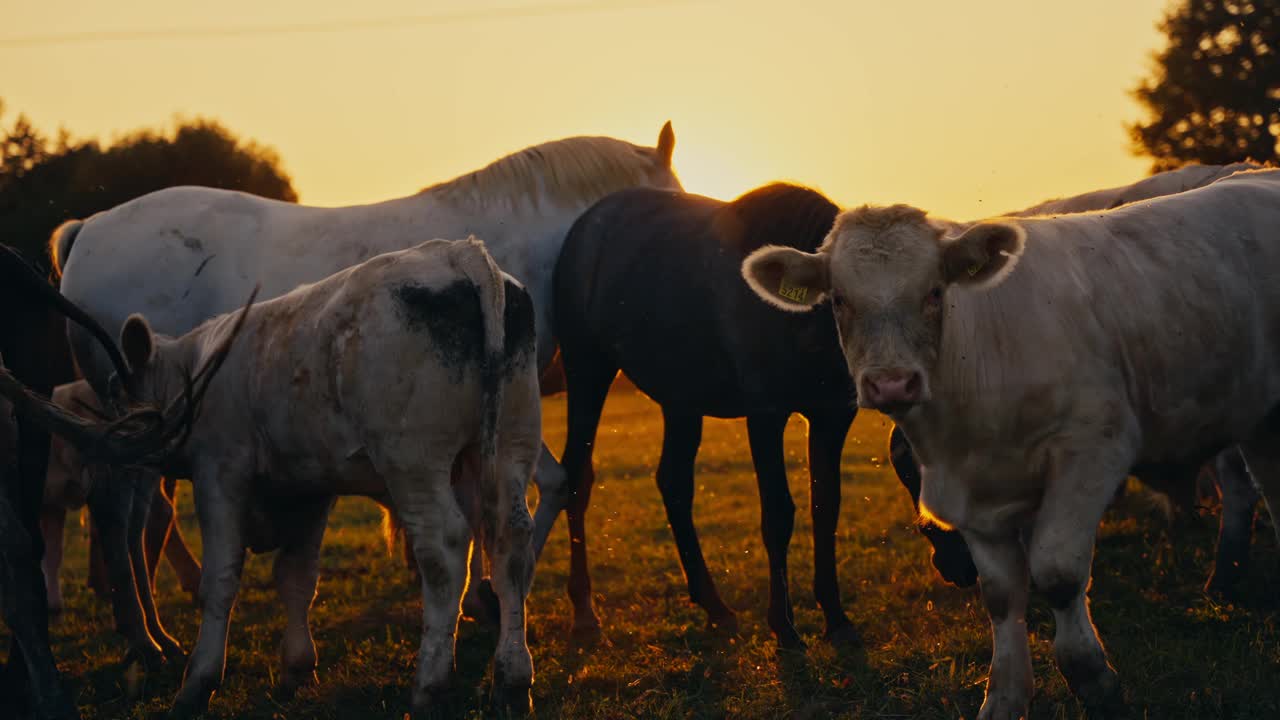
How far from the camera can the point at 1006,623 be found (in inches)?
178

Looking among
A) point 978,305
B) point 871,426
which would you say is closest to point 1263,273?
point 978,305

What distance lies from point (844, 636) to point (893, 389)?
8.09 feet

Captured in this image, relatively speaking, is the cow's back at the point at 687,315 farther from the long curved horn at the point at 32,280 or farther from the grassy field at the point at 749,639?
the long curved horn at the point at 32,280

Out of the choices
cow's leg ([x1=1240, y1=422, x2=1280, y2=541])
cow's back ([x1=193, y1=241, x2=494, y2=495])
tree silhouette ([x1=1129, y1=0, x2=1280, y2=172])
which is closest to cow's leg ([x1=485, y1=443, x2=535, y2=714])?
cow's back ([x1=193, y1=241, x2=494, y2=495])

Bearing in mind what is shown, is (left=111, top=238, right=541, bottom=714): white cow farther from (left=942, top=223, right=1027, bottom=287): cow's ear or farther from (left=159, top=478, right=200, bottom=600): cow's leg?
(left=159, top=478, right=200, bottom=600): cow's leg

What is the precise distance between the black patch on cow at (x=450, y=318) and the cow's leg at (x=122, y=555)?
262 centimetres

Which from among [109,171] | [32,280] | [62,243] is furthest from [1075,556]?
[109,171]

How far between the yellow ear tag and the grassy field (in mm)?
1673

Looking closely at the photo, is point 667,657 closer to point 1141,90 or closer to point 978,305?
point 978,305

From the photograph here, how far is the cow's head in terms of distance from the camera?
411 centimetres

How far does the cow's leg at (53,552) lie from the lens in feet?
27.2

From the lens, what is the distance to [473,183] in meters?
7.95

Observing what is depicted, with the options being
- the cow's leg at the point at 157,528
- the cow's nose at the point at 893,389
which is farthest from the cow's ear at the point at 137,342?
the cow's nose at the point at 893,389

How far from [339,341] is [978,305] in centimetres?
269
